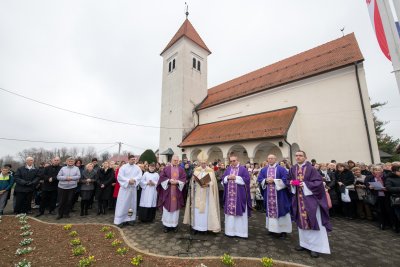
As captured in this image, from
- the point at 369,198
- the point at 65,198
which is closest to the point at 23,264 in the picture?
the point at 65,198

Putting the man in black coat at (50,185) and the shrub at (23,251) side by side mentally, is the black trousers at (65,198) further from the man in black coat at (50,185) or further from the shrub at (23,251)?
the shrub at (23,251)

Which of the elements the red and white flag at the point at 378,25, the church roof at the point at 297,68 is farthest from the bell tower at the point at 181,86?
the red and white flag at the point at 378,25

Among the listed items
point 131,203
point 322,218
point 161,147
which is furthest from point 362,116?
point 161,147

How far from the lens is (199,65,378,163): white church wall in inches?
458

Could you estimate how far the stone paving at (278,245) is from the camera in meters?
3.66

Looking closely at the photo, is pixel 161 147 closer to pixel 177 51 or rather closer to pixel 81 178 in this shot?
pixel 177 51

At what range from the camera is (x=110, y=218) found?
6.43 metres

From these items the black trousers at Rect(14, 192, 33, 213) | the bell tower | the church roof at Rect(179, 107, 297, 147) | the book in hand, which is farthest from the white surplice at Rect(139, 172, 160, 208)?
the bell tower

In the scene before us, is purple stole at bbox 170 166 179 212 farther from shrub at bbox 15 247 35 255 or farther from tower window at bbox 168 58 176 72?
tower window at bbox 168 58 176 72

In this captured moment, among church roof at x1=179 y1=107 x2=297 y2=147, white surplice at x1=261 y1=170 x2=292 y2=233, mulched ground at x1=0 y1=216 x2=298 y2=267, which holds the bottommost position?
mulched ground at x1=0 y1=216 x2=298 y2=267

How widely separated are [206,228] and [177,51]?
2205cm

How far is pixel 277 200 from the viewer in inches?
192

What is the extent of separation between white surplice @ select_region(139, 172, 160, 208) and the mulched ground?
1064 mm

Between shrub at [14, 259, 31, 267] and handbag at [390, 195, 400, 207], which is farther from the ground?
handbag at [390, 195, 400, 207]
